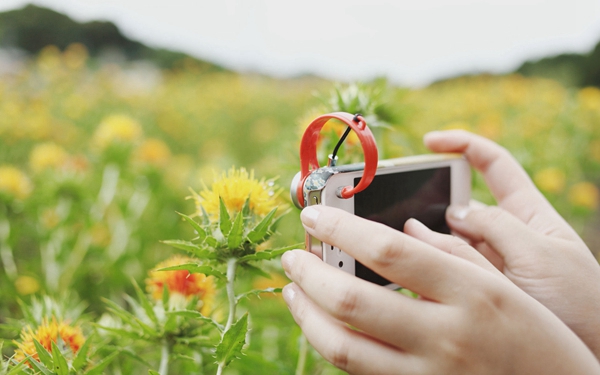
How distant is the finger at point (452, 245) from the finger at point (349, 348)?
0.56 ft

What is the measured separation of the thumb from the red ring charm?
36 cm

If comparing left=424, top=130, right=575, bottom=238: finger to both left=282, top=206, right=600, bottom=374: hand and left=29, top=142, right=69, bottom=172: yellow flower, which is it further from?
left=29, top=142, right=69, bottom=172: yellow flower

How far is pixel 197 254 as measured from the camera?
56 centimetres

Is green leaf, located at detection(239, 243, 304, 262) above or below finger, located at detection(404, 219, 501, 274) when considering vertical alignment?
below

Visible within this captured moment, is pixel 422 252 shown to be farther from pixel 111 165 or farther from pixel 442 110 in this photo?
pixel 442 110

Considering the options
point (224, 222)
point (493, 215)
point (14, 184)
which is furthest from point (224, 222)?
point (14, 184)

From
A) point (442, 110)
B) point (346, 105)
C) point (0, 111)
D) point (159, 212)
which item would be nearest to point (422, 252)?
point (346, 105)

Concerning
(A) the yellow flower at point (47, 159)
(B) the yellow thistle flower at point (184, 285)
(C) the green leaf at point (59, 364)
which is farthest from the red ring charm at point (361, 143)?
(A) the yellow flower at point (47, 159)

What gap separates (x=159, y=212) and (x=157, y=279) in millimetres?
1286

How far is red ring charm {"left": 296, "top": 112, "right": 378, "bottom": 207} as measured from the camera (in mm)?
521

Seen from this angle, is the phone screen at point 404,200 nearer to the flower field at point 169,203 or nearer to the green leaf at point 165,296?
the flower field at point 169,203

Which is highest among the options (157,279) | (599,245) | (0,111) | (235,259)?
(0,111)

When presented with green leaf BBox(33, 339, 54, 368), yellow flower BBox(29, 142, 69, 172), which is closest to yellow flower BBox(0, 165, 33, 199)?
yellow flower BBox(29, 142, 69, 172)

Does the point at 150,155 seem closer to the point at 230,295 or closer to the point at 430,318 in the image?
the point at 230,295
